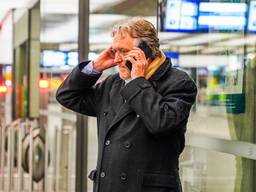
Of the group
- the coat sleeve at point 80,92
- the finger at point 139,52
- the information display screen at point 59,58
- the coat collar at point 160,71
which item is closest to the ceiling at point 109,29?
the information display screen at point 59,58

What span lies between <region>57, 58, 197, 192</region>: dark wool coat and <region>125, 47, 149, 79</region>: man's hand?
38mm

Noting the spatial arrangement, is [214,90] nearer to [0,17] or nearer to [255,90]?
[255,90]

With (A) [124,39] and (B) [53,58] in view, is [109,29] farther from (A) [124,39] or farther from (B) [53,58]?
(A) [124,39]

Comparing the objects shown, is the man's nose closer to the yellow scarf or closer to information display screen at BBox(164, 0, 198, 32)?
the yellow scarf

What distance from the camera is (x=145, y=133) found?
9.92 feet

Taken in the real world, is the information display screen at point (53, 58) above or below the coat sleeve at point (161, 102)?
above

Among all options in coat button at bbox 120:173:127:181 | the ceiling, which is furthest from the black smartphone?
the ceiling

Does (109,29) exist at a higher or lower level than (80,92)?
higher

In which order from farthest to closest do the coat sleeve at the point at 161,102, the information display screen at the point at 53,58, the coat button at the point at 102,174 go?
the information display screen at the point at 53,58 → the coat button at the point at 102,174 → the coat sleeve at the point at 161,102

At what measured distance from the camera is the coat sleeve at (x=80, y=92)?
3.39 m

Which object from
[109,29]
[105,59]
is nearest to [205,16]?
[105,59]

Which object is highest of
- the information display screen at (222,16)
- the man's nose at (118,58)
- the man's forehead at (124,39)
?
the information display screen at (222,16)

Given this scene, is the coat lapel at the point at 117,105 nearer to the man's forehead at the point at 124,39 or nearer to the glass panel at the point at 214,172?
the man's forehead at the point at 124,39

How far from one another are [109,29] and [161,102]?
294cm
